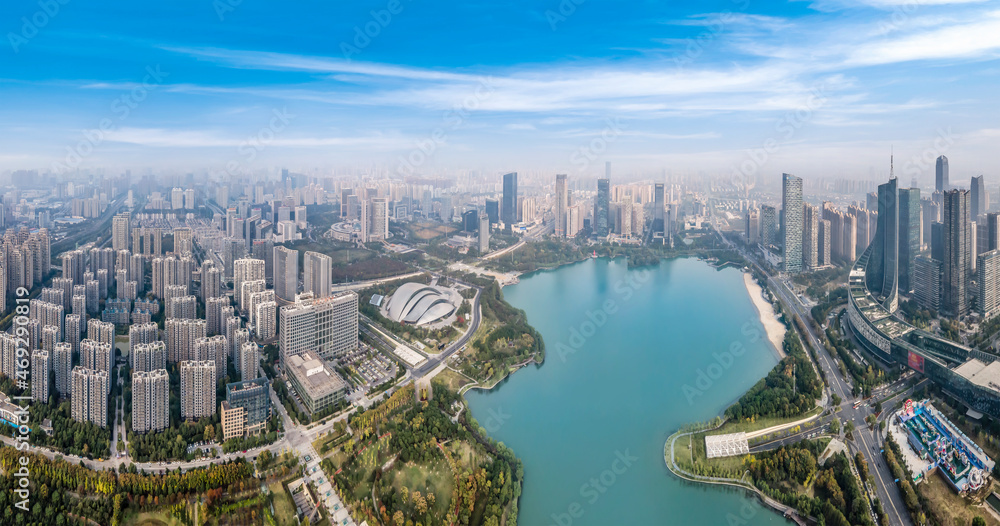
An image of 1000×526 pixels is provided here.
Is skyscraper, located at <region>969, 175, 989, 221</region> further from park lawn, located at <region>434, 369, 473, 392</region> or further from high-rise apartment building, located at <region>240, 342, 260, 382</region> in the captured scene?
high-rise apartment building, located at <region>240, 342, 260, 382</region>

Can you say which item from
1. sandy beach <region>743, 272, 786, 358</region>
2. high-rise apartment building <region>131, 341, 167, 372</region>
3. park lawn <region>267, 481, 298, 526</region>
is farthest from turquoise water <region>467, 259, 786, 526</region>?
high-rise apartment building <region>131, 341, 167, 372</region>

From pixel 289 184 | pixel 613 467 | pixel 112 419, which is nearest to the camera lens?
pixel 613 467

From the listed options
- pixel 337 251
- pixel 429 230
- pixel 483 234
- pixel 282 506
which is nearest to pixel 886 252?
pixel 483 234

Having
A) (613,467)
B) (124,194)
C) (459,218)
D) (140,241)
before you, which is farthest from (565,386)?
(124,194)

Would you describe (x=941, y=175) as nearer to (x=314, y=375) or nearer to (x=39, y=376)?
(x=314, y=375)

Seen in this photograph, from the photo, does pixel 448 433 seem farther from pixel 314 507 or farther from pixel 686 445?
pixel 686 445

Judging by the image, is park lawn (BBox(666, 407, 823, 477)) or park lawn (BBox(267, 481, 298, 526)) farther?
park lawn (BBox(666, 407, 823, 477))
